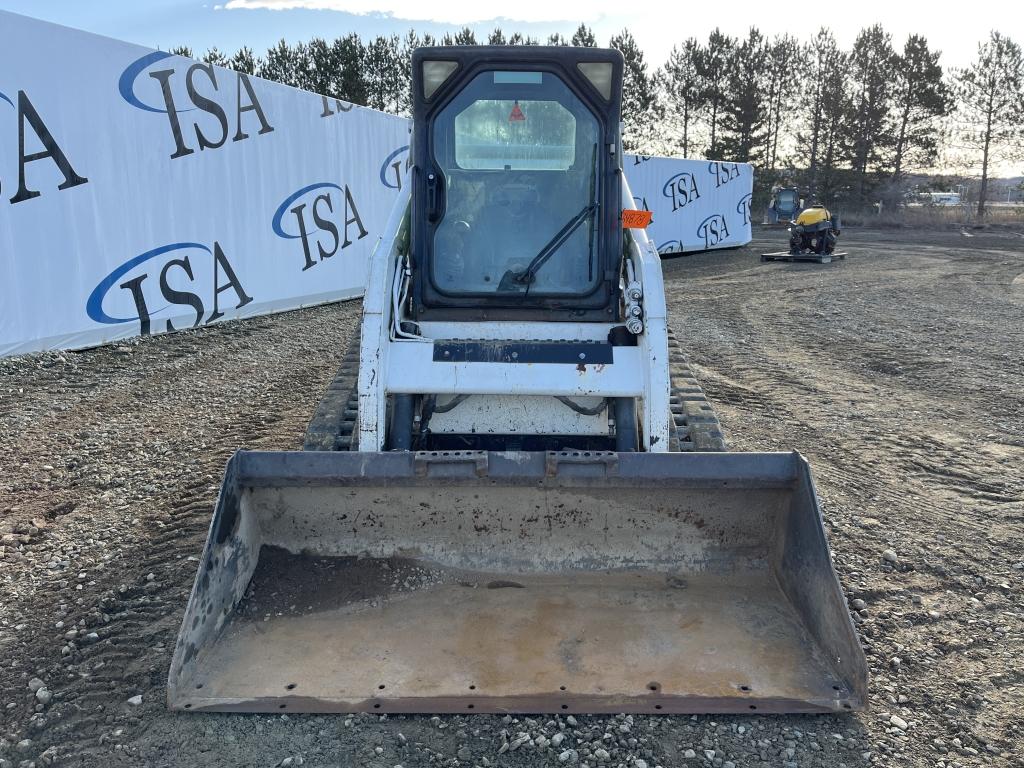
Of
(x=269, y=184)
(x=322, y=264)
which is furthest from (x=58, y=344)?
(x=322, y=264)

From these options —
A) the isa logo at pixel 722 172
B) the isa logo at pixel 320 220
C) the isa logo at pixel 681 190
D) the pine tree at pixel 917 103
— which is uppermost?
the pine tree at pixel 917 103

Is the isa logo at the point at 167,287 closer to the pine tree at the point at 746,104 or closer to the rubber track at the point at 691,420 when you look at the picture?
the rubber track at the point at 691,420

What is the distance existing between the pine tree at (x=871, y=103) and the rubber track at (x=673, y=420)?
39792 mm

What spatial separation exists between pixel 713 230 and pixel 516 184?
20990mm

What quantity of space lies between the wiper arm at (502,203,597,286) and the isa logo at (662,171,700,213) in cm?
1801

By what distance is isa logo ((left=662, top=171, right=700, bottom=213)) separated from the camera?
21830 millimetres

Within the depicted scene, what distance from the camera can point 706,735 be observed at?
2.81 metres

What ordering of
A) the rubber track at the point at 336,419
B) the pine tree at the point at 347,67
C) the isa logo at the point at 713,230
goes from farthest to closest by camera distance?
the pine tree at the point at 347,67, the isa logo at the point at 713,230, the rubber track at the point at 336,419

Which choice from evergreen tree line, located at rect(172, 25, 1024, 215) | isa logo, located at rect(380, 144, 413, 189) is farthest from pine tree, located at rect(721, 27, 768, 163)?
isa logo, located at rect(380, 144, 413, 189)

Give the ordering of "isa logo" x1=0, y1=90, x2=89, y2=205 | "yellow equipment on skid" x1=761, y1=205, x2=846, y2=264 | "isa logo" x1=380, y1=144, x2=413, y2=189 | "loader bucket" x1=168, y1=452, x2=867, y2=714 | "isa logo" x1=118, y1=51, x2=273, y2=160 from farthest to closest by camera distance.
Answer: "yellow equipment on skid" x1=761, y1=205, x2=846, y2=264
"isa logo" x1=380, y1=144, x2=413, y2=189
"isa logo" x1=118, y1=51, x2=273, y2=160
"isa logo" x1=0, y1=90, x2=89, y2=205
"loader bucket" x1=168, y1=452, x2=867, y2=714

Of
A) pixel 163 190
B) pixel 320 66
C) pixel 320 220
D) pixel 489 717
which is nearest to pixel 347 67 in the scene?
pixel 320 66

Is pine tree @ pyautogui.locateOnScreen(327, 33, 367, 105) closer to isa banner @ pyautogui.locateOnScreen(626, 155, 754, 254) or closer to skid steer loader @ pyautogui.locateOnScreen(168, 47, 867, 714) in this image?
isa banner @ pyautogui.locateOnScreen(626, 155, 754, 254)

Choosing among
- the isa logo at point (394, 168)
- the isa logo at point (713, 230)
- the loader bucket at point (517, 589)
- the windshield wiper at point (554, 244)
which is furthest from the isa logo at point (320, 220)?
the isa logo at point (713, 230)

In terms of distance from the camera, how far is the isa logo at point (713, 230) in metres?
23.8
